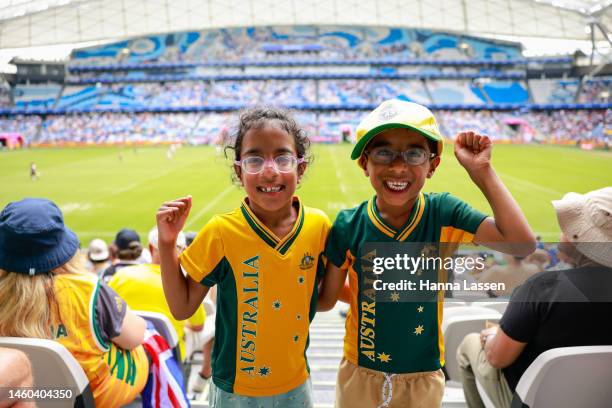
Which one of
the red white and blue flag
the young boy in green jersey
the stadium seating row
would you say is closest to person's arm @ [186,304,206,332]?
the red white and blue flag

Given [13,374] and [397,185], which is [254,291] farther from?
[13,374]

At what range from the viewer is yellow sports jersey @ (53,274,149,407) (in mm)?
1739

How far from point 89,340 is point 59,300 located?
0.63ft

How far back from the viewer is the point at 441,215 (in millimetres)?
1644

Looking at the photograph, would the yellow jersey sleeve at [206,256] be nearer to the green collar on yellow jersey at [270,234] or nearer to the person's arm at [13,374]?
the green collar on yellow jersey at [270,234]

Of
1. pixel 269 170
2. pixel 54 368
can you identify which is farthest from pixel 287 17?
pixel 54 368

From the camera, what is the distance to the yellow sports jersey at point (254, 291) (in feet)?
5.34

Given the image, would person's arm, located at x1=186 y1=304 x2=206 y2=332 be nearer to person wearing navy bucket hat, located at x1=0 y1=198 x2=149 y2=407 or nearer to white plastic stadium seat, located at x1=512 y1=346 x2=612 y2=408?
person wearing navy bucket hat, located at x1=0 y1=198 x2=149 y2=407

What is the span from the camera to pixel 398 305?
5.35 feet

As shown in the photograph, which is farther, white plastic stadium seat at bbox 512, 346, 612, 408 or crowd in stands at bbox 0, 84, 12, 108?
crowd in stands at bbox 0, 84, 12, 108

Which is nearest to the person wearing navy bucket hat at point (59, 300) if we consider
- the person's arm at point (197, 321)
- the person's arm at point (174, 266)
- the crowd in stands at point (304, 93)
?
the person's arm at point (174, 266)

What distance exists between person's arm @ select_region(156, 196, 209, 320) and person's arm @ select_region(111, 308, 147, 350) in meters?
0.34

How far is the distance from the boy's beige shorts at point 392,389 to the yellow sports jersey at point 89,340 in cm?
94

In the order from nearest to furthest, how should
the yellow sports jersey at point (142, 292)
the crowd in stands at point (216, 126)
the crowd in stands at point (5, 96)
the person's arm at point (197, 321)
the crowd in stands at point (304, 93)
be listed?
the yellow sports jersey at point (142, 292) < the person's arm at point (197, 321) < the crowd in stands at point (216, 126) < the crowd in stands at point (5, 96) < the crowd in stands at point (304, 93)
